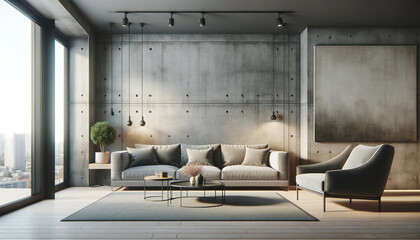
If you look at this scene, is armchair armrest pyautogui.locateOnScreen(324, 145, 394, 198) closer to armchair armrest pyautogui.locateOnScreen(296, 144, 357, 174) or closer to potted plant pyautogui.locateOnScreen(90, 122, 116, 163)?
armchair armrest pyautogui.locateOnScreen(296, 144, 357, 174)

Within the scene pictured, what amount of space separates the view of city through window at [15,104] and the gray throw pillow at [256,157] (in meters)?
3.65

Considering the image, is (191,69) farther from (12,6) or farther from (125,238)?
(125,238)

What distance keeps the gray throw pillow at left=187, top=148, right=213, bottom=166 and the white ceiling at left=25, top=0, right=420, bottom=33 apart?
237cm

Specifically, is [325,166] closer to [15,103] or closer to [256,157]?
[256,157]

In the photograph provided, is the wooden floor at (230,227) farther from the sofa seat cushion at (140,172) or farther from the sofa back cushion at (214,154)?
the sofa back cushion at (214,154)

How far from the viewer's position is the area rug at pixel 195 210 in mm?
4551

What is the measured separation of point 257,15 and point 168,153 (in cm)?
298

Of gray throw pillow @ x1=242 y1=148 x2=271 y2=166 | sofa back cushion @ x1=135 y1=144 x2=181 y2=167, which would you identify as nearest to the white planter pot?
sofa back cushion @ x1=135 y1=144 x2=181 y2=167

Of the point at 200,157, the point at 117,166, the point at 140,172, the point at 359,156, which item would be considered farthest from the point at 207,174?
the point at 359,156

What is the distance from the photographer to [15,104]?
17.3 ft

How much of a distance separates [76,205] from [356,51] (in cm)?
567

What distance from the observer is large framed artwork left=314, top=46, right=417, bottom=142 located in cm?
739

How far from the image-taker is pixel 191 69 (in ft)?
25.7

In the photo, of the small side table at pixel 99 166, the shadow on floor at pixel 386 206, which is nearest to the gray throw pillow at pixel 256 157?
the shadow on floor at pixel 386 206
